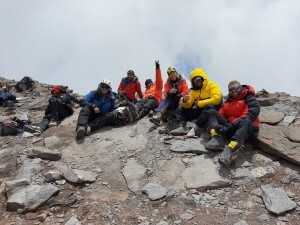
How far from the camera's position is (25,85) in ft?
73.3

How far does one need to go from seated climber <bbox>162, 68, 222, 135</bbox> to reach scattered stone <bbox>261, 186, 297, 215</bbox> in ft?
10.4

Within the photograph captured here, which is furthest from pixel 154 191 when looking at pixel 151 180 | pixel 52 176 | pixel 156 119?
pixel 156 119

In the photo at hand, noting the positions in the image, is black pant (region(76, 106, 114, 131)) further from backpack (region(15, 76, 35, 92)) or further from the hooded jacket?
backpack (region(15, 76, 35, 92))

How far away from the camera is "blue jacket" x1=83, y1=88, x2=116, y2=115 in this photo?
39.2 feet

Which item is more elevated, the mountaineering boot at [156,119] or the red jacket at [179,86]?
the red jacket at [179,86]

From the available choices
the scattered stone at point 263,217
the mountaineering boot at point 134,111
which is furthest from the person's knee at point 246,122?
Result: the mountaineering boot at point 134,111

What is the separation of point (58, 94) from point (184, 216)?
9216mm

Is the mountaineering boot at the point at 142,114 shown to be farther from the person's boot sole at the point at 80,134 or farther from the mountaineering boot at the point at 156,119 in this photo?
the person's boot sole at the point at 80,134

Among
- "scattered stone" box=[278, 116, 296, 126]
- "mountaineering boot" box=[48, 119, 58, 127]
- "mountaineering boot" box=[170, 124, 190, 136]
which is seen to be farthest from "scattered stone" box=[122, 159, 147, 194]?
"scattered stone" box=[278, 116, 296, 126]

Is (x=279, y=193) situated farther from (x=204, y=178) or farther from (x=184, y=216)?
(x=184, y=216)

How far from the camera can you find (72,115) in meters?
13.9

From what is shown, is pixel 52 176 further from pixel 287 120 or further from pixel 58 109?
pixel 287 120

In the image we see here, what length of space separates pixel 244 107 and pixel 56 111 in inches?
299

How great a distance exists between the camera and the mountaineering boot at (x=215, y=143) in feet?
28.2
